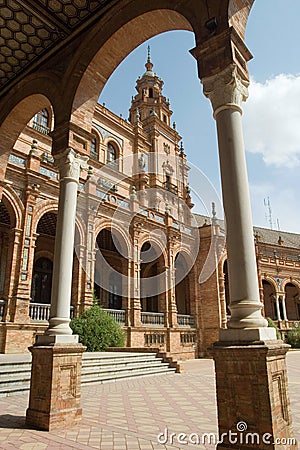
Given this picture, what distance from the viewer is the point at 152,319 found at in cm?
2027

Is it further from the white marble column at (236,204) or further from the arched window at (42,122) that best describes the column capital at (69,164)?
Result: the arched window at (42,122)

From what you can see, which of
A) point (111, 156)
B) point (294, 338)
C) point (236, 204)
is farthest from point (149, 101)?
point (236, 204)

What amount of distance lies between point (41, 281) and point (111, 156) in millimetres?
11123

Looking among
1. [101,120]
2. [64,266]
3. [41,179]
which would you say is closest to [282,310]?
[101,120]

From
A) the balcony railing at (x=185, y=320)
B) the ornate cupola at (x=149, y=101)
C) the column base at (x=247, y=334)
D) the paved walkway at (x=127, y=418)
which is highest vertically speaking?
the ornate cupola at (x=149, y=101)

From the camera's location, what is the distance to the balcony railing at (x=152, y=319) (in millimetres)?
19922

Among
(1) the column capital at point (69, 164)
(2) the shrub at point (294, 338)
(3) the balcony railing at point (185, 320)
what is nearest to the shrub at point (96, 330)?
(3) the balcony railing at point (185, 320)

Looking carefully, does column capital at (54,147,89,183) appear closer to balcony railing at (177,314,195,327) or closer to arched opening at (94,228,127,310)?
arched opening at (94,228,127,310)

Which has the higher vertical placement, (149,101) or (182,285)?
(149,101)

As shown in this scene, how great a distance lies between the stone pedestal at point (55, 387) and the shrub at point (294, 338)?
26416mm

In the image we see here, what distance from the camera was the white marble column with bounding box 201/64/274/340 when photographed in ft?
13.0

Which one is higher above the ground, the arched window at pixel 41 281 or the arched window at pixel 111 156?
the arched window at pixel 111 156

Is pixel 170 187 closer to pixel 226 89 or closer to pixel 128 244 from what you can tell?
pixel 128 244

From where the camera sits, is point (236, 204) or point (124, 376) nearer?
point (236, 204)
